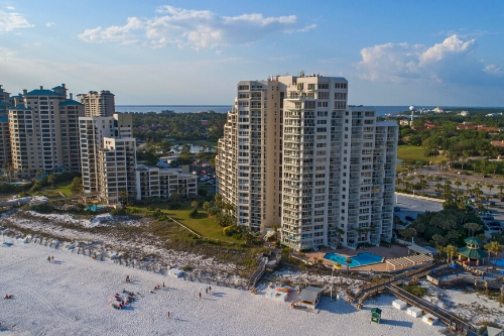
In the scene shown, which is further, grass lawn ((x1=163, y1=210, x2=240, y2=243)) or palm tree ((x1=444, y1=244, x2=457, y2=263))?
grass lawn ((x1=163, y1=210, x2=240, y2=243))

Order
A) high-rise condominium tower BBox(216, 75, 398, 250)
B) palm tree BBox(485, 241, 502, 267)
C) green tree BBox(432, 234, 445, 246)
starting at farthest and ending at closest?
1. green tree BBox(432, 234, 445, 246)
2. high-rise condominium tower BBox(216, 75, 398, 250)
3. palm tree BBox(485, 241, 502, 267)

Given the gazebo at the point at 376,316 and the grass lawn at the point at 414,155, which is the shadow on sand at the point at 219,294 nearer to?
the gazebo at the point at 376,316

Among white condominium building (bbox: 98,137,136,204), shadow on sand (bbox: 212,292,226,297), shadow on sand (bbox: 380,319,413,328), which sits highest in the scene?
white condominium building (bbox: 98,137,136,204)

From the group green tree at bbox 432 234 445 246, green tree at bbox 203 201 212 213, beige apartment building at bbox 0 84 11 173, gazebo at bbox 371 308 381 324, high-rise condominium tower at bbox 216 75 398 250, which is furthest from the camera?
beige apartment building at bbox 0 84 11 173

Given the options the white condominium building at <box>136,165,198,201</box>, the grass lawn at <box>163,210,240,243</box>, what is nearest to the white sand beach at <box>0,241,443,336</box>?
the grass lawn at <box>163,210,240,243</box>

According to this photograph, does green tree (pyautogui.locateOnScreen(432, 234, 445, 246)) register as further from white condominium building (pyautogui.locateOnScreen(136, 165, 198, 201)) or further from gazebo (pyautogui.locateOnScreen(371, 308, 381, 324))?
white condominium building (pyautogui.locateOnScreen(136, 165, 198, 201))

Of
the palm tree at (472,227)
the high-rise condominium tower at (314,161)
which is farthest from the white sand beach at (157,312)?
the palm tree at (472,227)

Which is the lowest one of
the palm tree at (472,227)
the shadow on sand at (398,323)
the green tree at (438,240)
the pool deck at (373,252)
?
the shadow on sand at (398,323)
